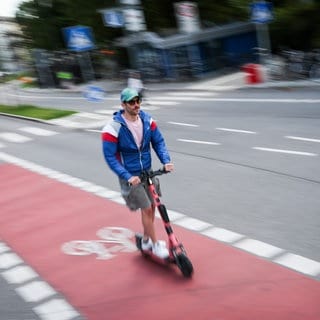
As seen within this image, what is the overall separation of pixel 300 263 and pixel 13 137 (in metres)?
15.0

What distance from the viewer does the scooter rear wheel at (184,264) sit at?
205 inches

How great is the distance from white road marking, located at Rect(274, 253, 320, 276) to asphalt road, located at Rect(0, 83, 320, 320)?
0.14 m

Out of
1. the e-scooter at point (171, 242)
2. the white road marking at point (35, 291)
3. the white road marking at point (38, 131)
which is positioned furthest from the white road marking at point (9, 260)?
the white road marking at point (38, 131)

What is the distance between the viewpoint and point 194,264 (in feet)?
18.5

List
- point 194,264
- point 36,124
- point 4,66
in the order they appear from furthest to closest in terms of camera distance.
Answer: point 4,66
point 36,124
point 194,264

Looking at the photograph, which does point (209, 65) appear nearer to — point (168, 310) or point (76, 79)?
point (76, 79)

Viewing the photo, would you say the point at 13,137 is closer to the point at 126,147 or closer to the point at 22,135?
the point at 22,135

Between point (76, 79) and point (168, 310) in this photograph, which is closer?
point (168, 310)

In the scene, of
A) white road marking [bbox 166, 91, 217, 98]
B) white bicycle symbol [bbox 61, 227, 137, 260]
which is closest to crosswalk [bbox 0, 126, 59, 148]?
white road marking [bbox 166, 91, 217, 98]

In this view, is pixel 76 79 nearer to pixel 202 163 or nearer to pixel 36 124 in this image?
pixel 36 124

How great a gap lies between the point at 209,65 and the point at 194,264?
83.1 ft

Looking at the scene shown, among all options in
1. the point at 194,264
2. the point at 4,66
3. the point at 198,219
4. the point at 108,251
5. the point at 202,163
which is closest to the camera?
the point at 194,264

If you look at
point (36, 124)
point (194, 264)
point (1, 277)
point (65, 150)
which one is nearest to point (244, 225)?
point (194, 264)

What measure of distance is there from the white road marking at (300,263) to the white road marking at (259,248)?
158mm
